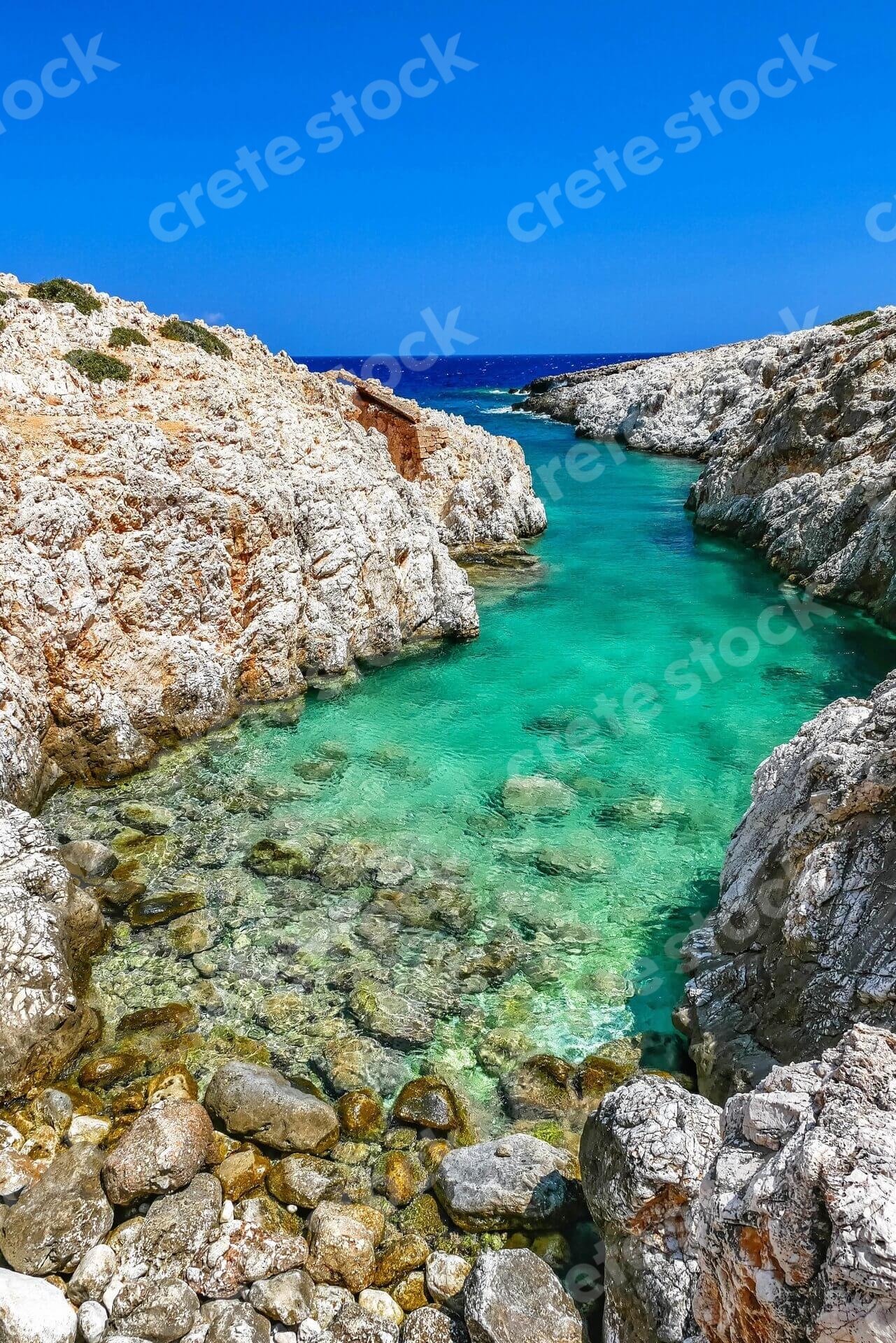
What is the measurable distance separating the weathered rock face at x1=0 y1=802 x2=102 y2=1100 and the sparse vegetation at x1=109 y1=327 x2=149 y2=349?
1708cm

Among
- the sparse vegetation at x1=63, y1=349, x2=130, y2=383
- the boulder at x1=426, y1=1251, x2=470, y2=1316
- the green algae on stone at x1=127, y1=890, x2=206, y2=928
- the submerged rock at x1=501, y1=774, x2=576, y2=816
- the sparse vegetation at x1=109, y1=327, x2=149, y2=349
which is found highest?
the sparse vegetation at x1=109, y1=327, x2=149, y2=349

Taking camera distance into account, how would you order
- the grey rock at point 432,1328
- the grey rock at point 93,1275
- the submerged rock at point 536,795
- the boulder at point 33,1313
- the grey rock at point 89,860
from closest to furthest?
the boulder at point 33,1313, the grey rock at point 432,1328, the grey rock at point 93,1275, the grey rock at point 89,860, the submerged rock at point 536,795

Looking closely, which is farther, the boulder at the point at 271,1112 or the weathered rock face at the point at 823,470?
the weathered rock face at the point at 823,470

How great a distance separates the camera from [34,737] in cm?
1466

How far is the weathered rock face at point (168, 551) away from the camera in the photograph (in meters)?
15.5

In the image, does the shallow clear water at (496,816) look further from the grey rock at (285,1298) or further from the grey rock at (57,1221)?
the grey rock at (285,1298)

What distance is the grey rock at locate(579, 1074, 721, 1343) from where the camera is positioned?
5.78 metres

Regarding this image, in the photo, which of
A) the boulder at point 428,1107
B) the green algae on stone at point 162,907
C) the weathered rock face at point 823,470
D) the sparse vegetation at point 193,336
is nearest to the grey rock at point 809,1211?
the boulder at point 428,1107

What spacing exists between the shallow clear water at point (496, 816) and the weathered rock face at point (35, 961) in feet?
2.80

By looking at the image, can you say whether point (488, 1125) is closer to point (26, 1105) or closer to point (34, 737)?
point (26, 1105)

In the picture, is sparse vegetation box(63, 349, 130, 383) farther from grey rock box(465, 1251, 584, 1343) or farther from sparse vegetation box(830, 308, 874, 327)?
sparse vegetation box(830, 308, 874, 327)

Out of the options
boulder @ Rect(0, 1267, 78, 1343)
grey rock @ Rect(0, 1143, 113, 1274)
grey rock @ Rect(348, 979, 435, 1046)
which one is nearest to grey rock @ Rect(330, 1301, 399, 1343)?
boulder @ Rect(0, 1267, 78, 1343)

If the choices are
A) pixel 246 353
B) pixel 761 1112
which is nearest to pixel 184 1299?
pixel 761 1112

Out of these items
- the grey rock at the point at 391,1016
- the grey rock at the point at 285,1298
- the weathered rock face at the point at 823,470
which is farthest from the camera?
the weathered rock face at the point at 823,470
